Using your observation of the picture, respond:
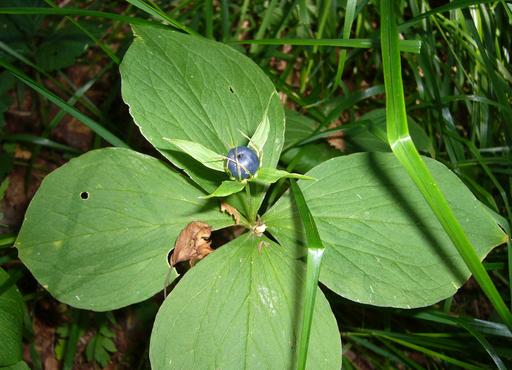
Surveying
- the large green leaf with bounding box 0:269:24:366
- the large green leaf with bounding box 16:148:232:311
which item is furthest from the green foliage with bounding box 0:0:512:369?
the large green leaf with bounding box 0:269:24:366

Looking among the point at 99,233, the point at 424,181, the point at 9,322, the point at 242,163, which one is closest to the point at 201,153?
the point at 242,163

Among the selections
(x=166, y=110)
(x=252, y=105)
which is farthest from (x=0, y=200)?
(x=252, y=105)

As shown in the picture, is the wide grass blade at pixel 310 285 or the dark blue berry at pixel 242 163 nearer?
the wide grass blade at pixel 310 285

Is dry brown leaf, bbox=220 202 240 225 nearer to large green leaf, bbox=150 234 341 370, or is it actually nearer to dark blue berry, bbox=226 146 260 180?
large green leaf, bbox=150 234 341 370

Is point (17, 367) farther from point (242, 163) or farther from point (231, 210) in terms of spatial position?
point (242, 163)

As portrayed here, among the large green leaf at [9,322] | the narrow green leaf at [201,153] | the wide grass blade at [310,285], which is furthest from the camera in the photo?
the large green leaf at [9,322]

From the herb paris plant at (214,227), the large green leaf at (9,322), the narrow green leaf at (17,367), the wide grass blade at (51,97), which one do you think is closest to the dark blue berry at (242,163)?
the herb paris plant at (214,227)

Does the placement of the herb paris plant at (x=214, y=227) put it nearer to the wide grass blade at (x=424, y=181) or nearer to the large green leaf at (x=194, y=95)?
the large green leaf at (x=194, y=95)
